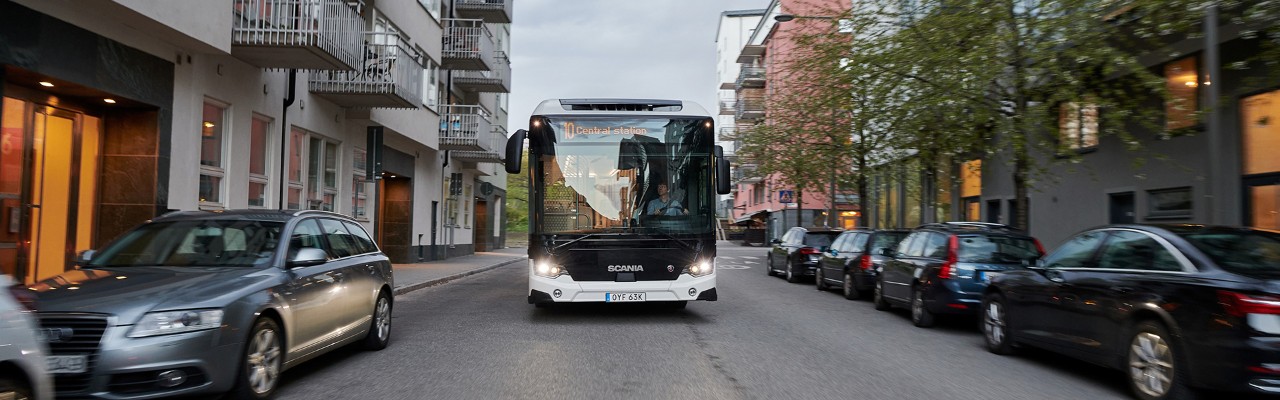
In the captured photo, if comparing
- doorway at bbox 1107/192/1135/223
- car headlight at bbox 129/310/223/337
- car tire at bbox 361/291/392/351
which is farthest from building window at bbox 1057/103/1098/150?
car headlight at bbox 129/310/223/337

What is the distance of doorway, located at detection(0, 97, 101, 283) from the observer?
10148 mm

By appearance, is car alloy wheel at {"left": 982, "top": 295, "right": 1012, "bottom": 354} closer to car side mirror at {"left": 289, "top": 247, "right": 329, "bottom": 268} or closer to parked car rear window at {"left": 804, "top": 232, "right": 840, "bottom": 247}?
car side mirror at {"left": 289, "top": 247, "right": 329, "bottom": 268}

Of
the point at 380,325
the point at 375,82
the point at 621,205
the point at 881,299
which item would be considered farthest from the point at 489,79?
the point at 380,325

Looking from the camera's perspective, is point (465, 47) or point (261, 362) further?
point (465, 47)

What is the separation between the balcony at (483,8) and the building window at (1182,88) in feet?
67.3

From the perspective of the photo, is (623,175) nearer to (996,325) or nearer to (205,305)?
(996,325)

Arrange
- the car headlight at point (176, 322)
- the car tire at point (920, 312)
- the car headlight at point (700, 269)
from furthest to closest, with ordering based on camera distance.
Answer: the car tire at point (920, 312), the car headlight at point (700, 269), the car headlight at point (176, 322)

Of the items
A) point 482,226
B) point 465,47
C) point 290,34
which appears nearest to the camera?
point 290,34

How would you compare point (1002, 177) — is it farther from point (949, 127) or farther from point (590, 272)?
point (590, 272)

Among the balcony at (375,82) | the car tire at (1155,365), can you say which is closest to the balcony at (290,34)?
the balcony at (375,82)

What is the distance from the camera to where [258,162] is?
15055 millimetres

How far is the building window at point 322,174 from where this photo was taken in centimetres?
1761

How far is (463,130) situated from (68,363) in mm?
20919

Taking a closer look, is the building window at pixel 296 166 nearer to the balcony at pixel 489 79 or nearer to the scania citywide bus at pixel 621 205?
the scania citywide bus at pixel 621 205
